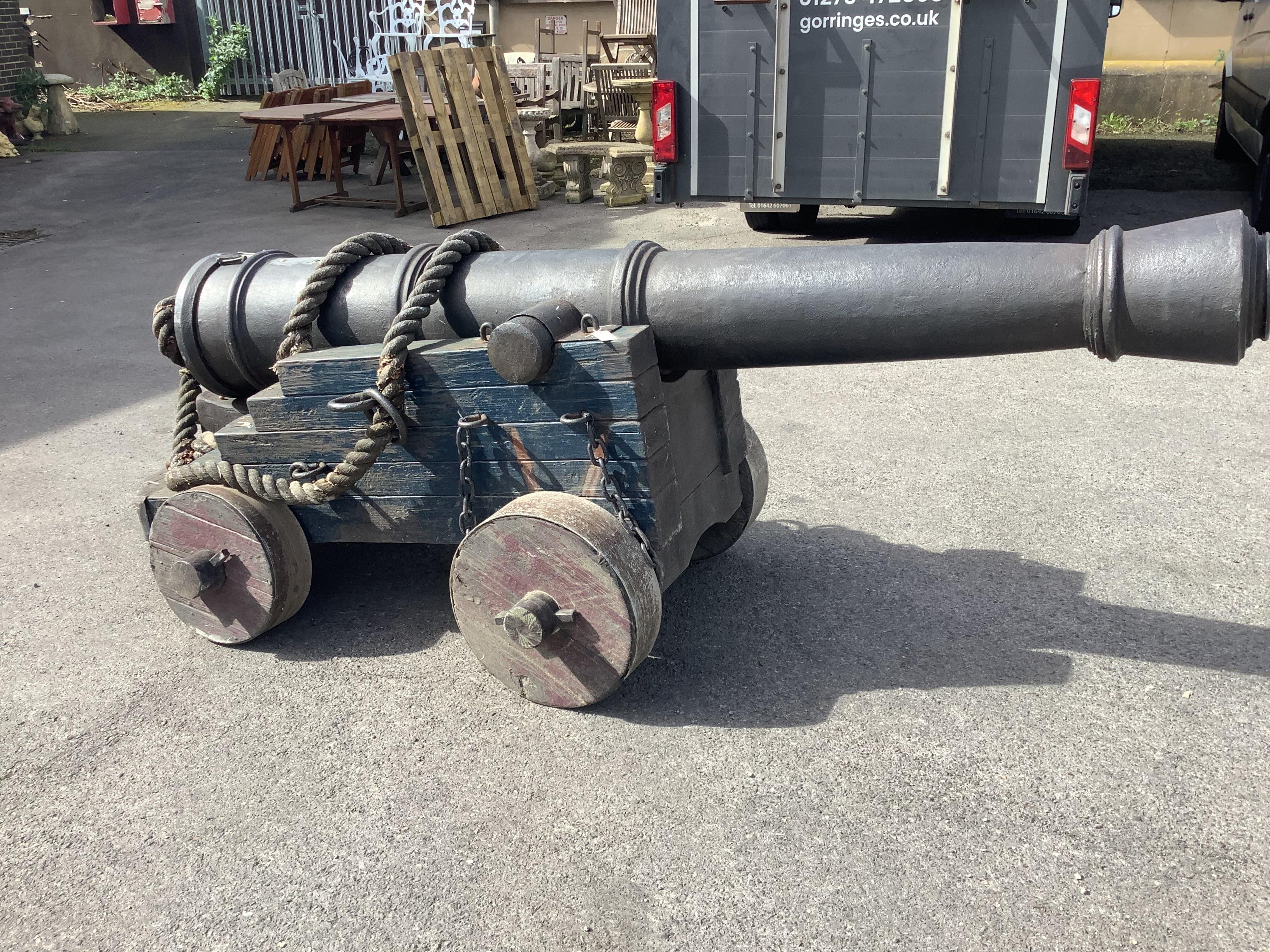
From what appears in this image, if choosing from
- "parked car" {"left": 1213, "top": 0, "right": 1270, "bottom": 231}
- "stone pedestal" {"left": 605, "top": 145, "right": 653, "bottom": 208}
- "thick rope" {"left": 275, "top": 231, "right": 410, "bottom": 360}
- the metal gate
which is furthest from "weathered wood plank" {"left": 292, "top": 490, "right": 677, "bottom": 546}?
the metal gate

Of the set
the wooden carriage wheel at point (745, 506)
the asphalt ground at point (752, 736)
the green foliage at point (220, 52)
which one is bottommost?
the asphalt ground at point (752, 736)

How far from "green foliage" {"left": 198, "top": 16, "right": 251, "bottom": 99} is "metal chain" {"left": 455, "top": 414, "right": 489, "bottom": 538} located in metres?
17.7

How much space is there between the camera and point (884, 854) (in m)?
2.53

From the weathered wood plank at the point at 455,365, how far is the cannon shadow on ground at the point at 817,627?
0.88m

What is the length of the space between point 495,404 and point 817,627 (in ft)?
4.12

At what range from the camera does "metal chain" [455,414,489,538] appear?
3055 mm

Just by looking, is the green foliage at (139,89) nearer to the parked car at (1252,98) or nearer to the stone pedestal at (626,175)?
the stone pedestal at (626,175)

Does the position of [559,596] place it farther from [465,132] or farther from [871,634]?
[465,132]

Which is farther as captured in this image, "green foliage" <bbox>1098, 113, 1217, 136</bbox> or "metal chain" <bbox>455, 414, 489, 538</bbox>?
"green foliage" <bbox>1098, 113, 1217, 136</bbox>

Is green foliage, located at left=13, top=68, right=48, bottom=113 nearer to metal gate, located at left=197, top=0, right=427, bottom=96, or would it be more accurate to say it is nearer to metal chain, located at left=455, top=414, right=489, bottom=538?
metal gate, located at left=197, top=0, right=427, bottom=96

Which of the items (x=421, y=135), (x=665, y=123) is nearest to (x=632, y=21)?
(x=421, y=135)

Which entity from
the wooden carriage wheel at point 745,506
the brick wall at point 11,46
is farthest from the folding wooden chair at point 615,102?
the wooden carriage wheel at point 745,506

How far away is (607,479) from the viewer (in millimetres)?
2969

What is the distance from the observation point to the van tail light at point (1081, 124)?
678 centimetres
